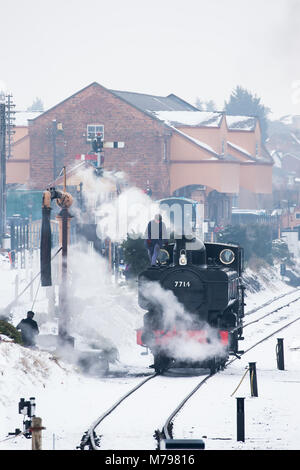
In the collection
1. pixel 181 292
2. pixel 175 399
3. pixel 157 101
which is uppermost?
pixel 157 101

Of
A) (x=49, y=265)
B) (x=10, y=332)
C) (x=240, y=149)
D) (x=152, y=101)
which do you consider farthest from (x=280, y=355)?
(x=152, y=101)

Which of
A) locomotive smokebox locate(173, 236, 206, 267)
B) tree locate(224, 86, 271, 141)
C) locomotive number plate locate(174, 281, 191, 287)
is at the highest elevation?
tree locate(224, 86, 271, 141)

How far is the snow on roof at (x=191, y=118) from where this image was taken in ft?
223

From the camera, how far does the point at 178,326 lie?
67.3 feet

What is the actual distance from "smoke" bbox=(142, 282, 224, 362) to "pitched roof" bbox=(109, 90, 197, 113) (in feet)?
146

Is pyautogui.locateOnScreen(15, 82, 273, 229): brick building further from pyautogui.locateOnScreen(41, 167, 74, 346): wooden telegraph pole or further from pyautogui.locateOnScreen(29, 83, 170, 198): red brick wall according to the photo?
pyautogui.locateOnScreen(41, 167, 74, 346): wooden telegraph pole

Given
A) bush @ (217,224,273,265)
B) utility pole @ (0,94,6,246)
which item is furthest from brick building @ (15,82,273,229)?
utility pole @ (0,94,6,246)

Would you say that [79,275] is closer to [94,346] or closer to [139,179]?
[94,346]

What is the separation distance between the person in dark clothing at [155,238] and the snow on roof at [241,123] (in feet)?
166

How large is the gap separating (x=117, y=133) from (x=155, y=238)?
3917 centimetres

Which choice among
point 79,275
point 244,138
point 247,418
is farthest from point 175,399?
point 244,138

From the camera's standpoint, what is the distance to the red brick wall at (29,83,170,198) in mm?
63906
